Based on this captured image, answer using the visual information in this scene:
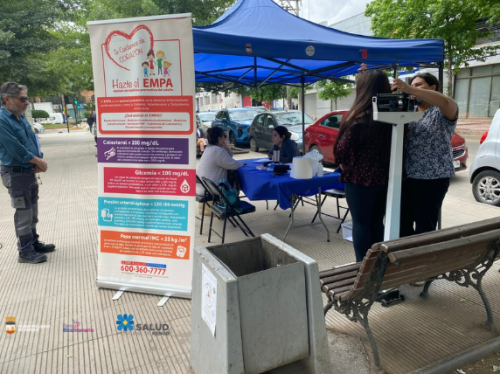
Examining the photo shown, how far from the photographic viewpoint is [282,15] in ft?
16.4

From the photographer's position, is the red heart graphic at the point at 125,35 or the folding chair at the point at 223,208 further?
the folding chair at the point at 223,208

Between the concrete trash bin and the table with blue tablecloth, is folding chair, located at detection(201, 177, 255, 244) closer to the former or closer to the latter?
the table with blue tablecloth

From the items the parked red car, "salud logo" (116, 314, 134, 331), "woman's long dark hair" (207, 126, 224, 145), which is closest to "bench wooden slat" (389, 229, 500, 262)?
"salud logo" (116, 314, 134, 331)

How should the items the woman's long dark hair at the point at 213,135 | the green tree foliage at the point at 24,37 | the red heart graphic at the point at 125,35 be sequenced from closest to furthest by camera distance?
the red heart graphic at the point at 125,35 → the woman's long dark hair at the point at 213,135 → the green tree foliage at the point at 24,37

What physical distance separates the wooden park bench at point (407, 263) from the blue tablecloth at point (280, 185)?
5.11 ft

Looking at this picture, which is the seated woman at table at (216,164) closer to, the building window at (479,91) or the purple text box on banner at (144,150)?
the purple text box on banner at (144,150)

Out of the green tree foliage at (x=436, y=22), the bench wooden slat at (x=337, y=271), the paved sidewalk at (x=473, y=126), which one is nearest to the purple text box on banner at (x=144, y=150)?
the bench wooden slat at (x=337, y=271)

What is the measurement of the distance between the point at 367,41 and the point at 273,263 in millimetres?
3673

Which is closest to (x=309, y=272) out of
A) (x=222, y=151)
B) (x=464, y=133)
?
(x=222, y=151)

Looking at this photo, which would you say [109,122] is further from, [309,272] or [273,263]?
[309,272]

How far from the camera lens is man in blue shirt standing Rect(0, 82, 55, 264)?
359 centimetres

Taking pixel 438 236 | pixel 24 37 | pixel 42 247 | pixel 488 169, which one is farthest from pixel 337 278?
pixel 24 37

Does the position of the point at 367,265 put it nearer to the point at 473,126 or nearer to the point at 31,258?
the point at 31,258

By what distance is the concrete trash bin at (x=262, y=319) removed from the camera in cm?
181
